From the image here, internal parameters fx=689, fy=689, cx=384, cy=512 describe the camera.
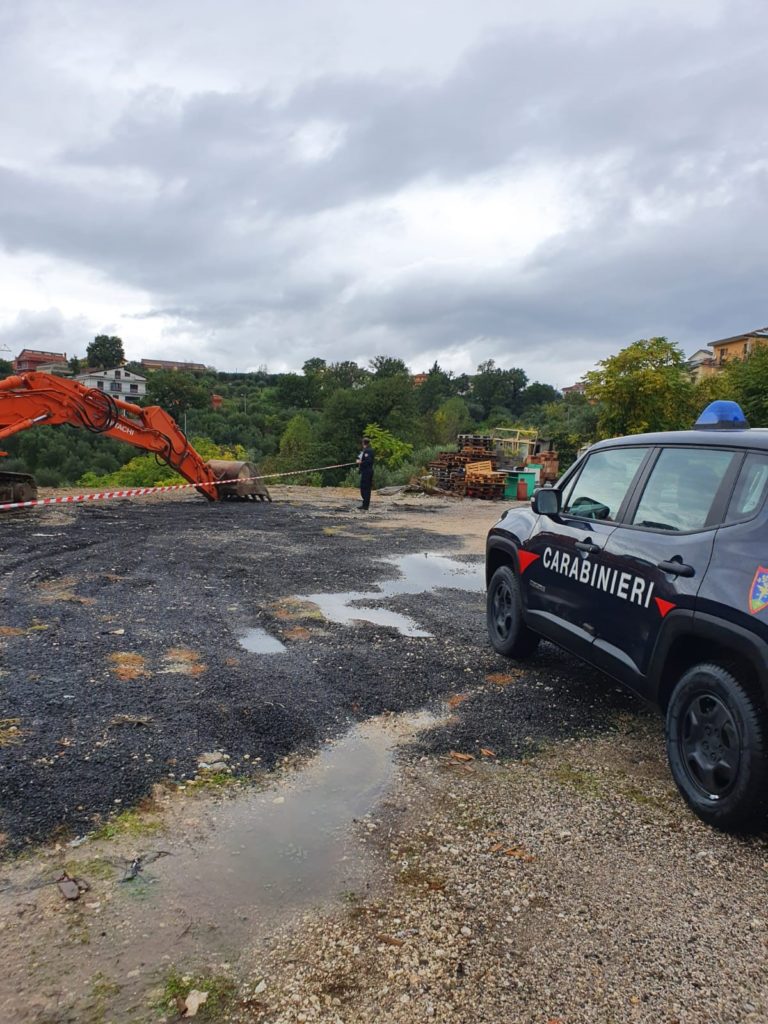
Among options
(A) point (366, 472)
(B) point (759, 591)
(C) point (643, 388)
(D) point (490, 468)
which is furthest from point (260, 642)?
(C) point (643, 388)

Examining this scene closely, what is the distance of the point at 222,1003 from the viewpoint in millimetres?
2150

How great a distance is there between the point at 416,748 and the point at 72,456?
2035 inches

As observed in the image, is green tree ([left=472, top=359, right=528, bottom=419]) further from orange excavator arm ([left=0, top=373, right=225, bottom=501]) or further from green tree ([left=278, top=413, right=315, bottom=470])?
orange excavator arm ([left=0, top=373, right=225, bottom=501])

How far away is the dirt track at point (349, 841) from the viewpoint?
224 cm

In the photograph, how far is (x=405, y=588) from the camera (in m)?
8.32

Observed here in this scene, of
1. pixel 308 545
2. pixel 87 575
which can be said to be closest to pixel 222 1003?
pixel 87 575

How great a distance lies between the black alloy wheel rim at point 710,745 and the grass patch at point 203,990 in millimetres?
2246

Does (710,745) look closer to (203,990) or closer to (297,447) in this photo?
(203,990)

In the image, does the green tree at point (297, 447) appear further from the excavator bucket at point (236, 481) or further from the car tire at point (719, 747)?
the car tire at point (719, 747)

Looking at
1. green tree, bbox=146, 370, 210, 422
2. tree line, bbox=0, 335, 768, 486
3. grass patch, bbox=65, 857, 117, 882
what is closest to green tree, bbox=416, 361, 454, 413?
tree line, bbox=0, 335, 768, 486

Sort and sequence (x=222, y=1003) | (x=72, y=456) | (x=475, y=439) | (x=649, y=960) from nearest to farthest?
(x=222, y=1003), (x=649, y=960), (x=475, y=439), (x=72, y=456)

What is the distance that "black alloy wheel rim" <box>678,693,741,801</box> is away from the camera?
3.09 meters

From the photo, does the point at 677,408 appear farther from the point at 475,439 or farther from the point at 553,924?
the point at 553,924

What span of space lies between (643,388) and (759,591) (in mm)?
26107
